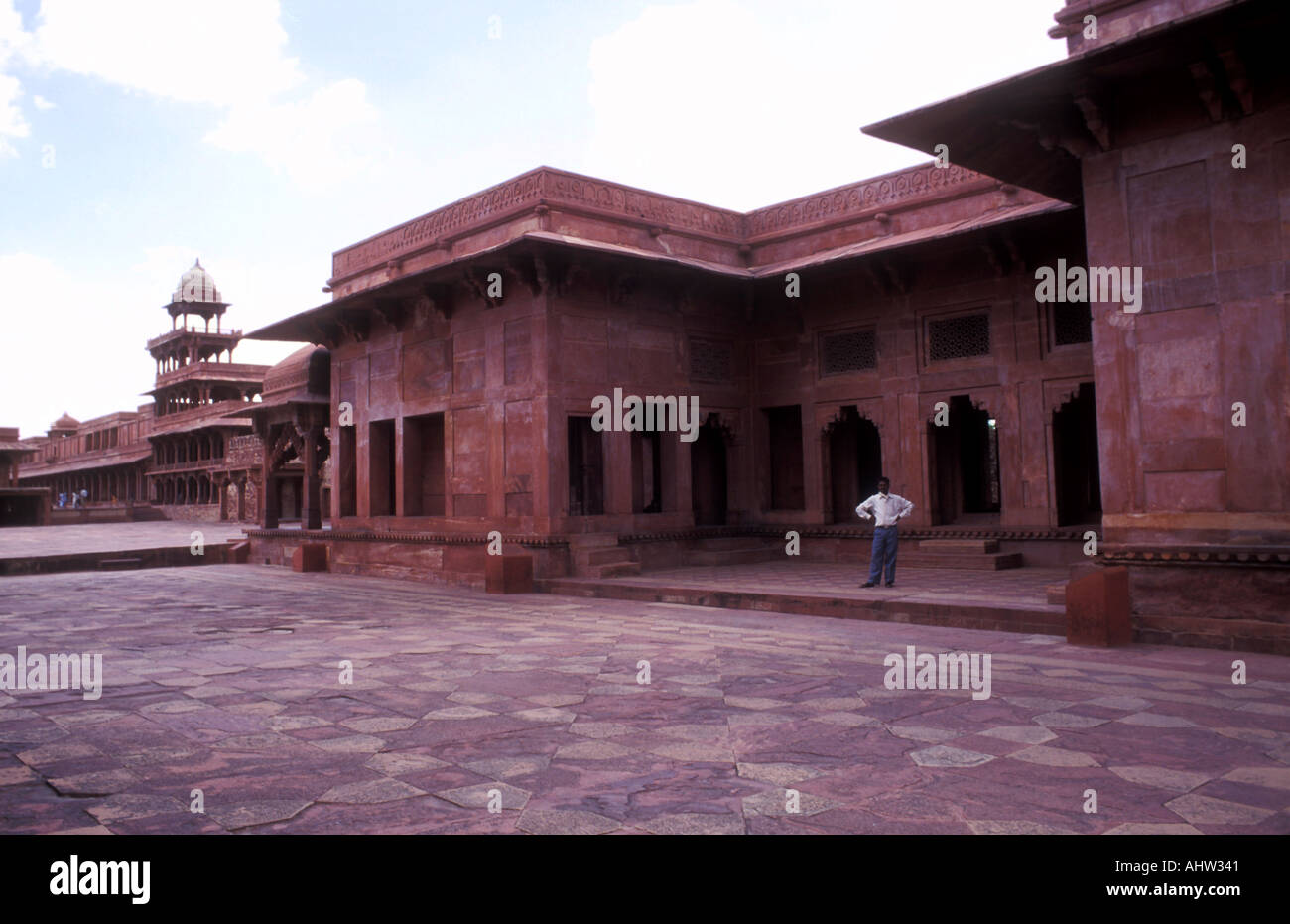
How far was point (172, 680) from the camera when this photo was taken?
5840 millimetres

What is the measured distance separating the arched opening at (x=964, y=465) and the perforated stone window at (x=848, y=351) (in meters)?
1.48

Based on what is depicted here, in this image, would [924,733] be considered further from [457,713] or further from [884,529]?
[884,529]

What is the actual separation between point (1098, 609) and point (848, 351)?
8.08 metres

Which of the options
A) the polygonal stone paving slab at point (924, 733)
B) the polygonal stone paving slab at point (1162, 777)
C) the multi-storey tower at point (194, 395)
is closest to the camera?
the polygonal stone paving slab at point (1162, 777)

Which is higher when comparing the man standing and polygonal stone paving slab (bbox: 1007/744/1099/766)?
the man standing

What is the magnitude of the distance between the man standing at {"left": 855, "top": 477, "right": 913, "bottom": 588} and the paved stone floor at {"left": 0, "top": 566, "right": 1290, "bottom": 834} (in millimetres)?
2440

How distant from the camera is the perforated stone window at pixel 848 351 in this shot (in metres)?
14.1

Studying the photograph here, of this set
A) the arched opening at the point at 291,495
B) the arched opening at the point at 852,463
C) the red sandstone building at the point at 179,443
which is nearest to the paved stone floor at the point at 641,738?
the arched opening at the point at 852,463

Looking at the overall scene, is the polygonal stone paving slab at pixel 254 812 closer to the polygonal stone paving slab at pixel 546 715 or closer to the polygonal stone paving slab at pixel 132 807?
the polygonal stone paving slab at pixel 132 807

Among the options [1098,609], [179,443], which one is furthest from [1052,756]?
[179,443]

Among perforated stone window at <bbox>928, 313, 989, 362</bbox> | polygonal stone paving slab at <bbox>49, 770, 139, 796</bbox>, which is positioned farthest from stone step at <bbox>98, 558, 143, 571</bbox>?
polygonal stone paving slab at <bbox>49, 770, 139, 796</bbox>

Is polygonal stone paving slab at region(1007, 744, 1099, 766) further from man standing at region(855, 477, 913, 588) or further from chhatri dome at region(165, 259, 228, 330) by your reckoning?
chhatri dome at region(165, 259, 228, 330)

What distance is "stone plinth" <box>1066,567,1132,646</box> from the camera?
22.2 ft
